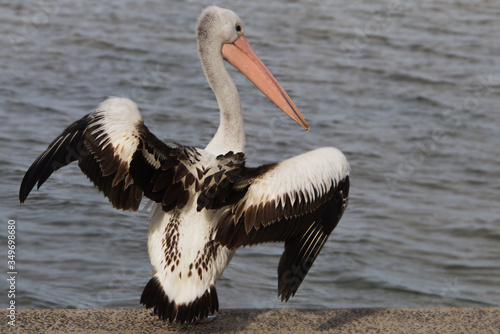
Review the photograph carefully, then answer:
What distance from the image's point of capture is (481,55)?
1177cm

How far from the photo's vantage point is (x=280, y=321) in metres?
3.85

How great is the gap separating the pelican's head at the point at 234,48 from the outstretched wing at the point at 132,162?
859 millimetres

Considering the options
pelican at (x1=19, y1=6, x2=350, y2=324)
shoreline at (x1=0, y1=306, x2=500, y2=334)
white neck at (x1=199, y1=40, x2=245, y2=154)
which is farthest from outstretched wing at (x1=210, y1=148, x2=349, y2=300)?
white neck at (x1=199, y1=40, x2=245, y2=154)

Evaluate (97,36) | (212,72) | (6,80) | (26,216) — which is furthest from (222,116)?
(97,36)

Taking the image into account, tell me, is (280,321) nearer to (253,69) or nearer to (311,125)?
(253,69)

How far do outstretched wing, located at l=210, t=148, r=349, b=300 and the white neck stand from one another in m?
0.56

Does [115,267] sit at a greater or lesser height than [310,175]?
lesser

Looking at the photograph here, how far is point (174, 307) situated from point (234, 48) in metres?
1.68

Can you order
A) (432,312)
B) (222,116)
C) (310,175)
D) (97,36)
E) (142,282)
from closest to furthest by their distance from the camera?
(310,175) → (432,312) → (222,116) → (142,282) → (97,36)

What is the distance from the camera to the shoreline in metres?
3.69

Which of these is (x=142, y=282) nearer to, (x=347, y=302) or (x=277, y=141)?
(x=347, y=302)

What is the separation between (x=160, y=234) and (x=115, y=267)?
82.9 inches

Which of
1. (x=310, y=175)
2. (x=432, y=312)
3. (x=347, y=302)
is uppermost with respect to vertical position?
(x=310, y=175)

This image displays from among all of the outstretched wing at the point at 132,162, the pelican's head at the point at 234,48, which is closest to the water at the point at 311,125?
the outstretched wing at the point at 132,162
